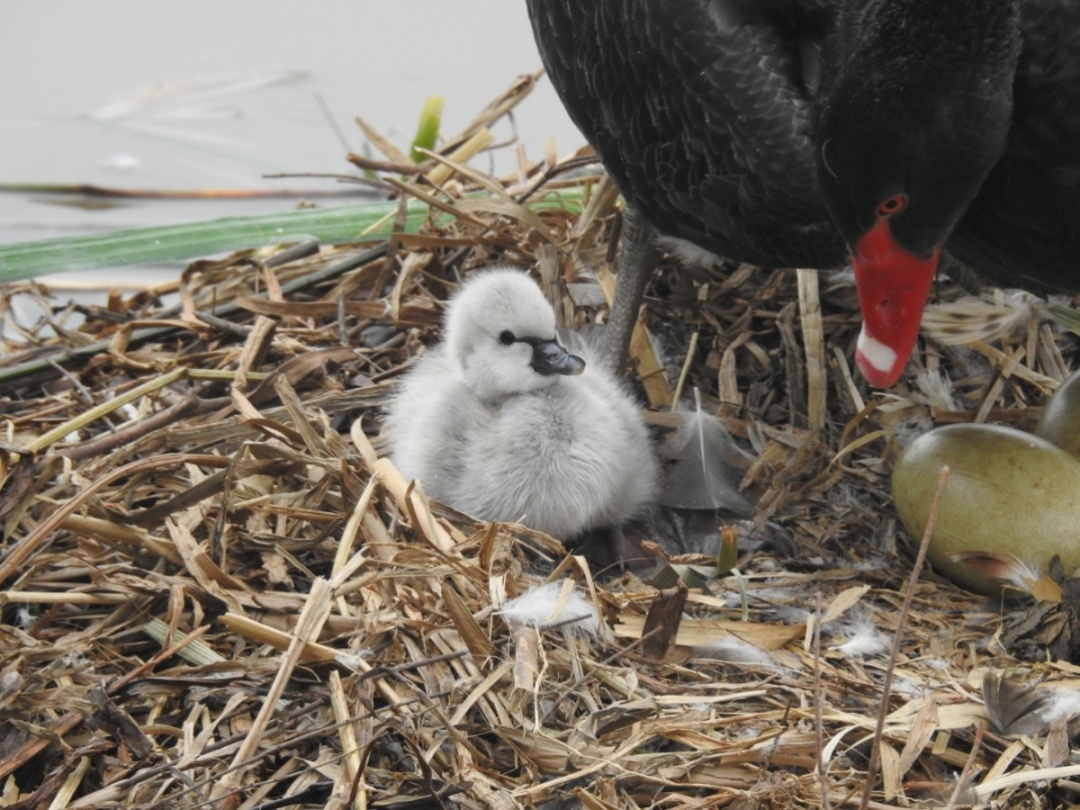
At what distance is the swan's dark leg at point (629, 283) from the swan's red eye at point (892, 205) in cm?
64

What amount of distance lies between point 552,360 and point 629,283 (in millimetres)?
387

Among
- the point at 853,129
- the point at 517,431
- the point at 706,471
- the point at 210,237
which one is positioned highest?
the point at 853,129

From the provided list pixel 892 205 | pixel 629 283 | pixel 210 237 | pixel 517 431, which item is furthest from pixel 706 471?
pixel 210 237

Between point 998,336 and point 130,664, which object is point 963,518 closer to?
point 998,336

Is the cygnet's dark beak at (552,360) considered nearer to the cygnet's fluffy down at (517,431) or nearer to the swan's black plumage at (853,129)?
the cygnet's fluffy down at (517,431)

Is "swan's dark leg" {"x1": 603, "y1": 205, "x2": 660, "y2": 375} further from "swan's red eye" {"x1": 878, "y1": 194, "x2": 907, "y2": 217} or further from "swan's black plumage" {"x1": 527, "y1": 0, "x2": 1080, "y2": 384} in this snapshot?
"swan's red eye" {"x1": 878, "y1": 194, "x2": 907, "y2": 217}

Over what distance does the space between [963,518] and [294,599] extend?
888 mm

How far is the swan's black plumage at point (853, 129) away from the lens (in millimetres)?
1564

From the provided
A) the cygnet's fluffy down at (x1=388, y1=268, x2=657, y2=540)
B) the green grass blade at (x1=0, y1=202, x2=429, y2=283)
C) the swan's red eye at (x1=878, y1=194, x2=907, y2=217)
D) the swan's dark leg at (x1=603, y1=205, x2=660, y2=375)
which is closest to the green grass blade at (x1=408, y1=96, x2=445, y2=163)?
the green grass blade at (x1=0, y1=202, x2=429, y2=283)

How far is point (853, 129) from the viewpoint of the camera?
159 cm

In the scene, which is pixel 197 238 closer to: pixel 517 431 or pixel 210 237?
pixel 210 237

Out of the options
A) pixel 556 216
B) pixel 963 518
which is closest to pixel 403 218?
pixel 556 216

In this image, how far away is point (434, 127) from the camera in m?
2.80

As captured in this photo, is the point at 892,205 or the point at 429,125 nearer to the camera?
the point at 892,205
